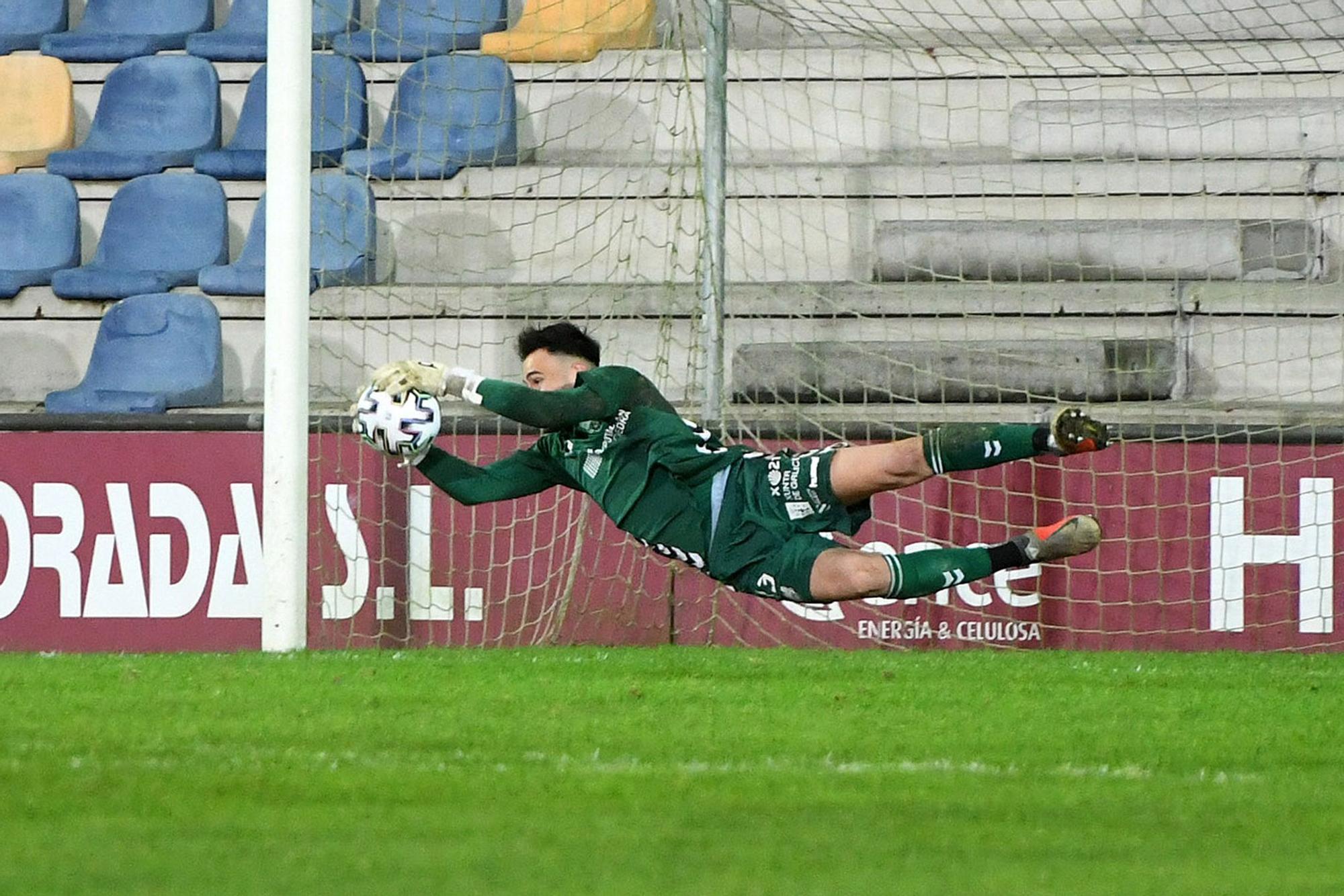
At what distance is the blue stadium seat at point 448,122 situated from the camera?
30.7 feet

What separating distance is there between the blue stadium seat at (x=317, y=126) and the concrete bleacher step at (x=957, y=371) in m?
2.45

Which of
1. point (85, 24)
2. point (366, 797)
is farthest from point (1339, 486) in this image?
point (85, 24)

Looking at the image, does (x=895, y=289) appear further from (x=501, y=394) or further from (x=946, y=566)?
(x=501, y=394)

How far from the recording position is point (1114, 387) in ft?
27.0

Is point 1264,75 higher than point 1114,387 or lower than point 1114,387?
higher

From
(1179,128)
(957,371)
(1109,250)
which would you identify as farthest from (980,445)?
(1179,128)

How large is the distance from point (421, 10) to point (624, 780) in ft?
23.0

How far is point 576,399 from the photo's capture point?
550 cm

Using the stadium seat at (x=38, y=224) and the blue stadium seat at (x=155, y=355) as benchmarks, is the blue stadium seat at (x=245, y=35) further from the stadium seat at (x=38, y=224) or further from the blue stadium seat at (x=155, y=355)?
the blue stadium seat at (x=155, y=355)

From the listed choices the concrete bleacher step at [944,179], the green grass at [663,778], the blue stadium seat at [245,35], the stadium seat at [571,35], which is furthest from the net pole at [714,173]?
the blue stadium seat at [245,35]

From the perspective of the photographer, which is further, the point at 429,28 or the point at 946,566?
the point at 429,28

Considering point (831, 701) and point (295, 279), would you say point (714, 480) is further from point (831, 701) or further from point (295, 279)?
point (295, 279)

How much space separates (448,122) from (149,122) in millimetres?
1779

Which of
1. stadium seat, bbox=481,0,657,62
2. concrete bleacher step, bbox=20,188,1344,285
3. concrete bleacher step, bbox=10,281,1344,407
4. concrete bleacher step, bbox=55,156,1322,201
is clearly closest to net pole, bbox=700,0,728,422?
concrete bleacher step, bbox=10,281,1344,407
